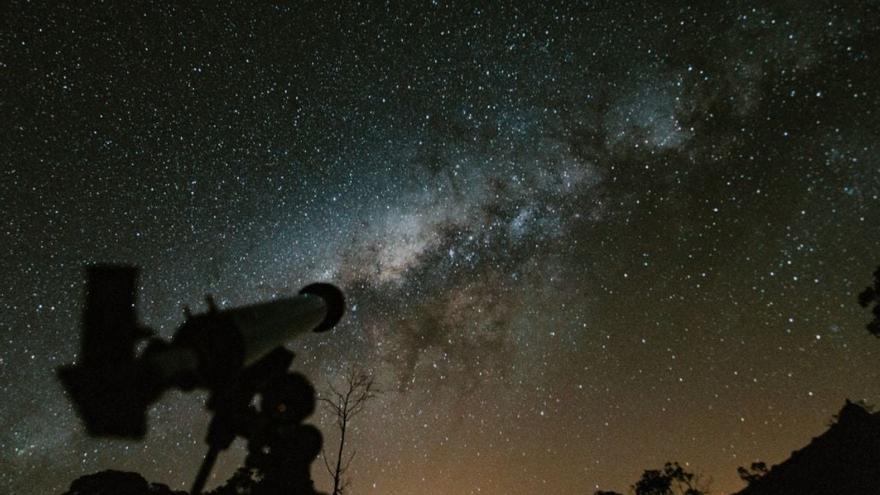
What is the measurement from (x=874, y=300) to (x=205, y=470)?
2639cm

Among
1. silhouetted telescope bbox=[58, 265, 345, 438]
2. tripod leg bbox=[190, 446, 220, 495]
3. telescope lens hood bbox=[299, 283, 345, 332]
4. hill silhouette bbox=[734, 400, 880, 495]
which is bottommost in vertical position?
hill silhouette bbox=[734, 400, 880, 495]

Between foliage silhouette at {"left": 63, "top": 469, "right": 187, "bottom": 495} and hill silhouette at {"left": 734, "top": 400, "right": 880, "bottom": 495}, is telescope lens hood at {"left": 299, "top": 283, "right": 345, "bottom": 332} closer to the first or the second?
foliage silhouette at {"left": 63, "top": 469, "right": 187, "bottom": 495}

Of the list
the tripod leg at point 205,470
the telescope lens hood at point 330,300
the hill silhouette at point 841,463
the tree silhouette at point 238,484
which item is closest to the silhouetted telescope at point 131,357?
the tripod leg at point 205,470

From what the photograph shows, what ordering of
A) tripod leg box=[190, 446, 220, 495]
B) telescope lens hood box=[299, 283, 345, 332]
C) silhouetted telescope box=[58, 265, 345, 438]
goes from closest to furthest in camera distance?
1. silhouetted telescope box=[58, 265, 345, 438]
2. tripod leg box=[190, 446, 220, 495]
3. telescope lens hood box=[299, 283, 345, 332]

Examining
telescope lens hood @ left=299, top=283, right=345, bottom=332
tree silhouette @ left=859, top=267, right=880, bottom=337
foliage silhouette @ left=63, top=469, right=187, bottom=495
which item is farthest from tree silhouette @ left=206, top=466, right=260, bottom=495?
tree silhouette @ left=859, top=267, right=880, bottom=337

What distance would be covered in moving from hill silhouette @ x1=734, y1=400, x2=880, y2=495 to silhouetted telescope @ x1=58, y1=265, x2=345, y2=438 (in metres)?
28.6

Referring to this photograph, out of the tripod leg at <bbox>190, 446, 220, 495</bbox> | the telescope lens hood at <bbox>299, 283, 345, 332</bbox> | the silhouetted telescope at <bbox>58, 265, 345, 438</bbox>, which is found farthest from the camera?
the telescope lens hood at <bbox>299, 283, 345, 332</bbox>

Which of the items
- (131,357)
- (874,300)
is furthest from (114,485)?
(874,300)

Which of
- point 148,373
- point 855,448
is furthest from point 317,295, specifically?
point 855,448

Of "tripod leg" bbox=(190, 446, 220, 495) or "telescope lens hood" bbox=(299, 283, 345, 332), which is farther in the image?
"telescope lens hood" bbox=(299, 283, 345, 332)

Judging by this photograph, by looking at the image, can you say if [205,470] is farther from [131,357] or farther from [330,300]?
[330,300]

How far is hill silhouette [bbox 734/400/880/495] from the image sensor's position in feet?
75.4

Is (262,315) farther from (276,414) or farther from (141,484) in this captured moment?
(141,484)

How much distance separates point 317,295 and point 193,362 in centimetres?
254
